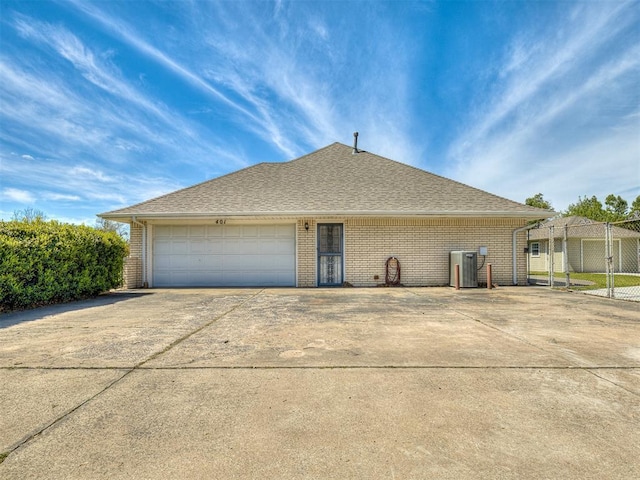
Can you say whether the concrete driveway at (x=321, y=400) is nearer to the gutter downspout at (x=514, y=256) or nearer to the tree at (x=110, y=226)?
the gutter downspout at (x=514, y=256)

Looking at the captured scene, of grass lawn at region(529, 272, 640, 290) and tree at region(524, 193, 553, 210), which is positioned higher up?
tree at region(524, 193, 553, 210)

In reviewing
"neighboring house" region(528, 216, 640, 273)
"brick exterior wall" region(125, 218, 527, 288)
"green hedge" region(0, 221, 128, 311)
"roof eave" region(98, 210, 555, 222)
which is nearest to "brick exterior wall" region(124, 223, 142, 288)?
"brick exterior wall" region(125, 218, 527, 288)

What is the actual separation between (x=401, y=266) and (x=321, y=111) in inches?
278

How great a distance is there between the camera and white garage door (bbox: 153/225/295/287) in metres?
11.1

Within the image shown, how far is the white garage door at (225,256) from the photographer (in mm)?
11117

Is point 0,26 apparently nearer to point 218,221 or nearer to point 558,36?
point 218,221

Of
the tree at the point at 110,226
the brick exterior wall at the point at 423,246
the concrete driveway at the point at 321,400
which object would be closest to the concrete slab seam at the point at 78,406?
the concrete driveway at the point at 321,400

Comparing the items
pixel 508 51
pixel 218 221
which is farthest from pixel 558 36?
pixel 218 221

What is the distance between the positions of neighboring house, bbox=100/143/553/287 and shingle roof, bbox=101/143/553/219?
73mm

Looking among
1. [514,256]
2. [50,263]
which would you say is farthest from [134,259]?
[514,256]

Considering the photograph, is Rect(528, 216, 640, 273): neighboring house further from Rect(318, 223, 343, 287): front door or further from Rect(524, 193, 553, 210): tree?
Rect(524, 193, 553, 210): tree

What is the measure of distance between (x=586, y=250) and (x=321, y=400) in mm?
24351

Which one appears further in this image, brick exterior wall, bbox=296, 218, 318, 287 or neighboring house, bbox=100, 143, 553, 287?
brick exterior wall, bbox=296, 218, 318, 287

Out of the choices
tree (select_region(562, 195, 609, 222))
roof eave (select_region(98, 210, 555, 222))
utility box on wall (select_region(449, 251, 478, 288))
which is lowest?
utility box on wall (select_region(449, 251, 478, 288))
